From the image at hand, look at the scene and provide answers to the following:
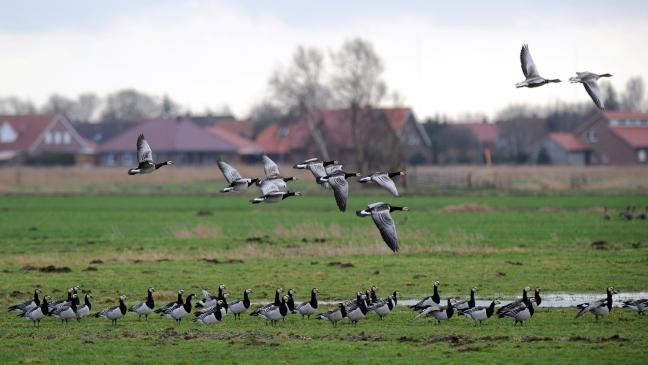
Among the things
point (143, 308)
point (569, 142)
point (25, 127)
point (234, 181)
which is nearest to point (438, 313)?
point (234, 181)

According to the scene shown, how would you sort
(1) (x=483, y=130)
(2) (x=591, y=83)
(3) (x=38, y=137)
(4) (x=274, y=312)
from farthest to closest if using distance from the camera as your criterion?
(1) (x=483, y=130) < (3) (x=38, y=137) < (4) (x=274, y=312) < (2) (x=591, y=83)

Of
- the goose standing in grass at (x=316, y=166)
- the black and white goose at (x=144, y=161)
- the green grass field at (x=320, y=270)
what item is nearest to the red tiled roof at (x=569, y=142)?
the green grass field at (x=320, y=270)

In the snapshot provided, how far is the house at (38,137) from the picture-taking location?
139 meters

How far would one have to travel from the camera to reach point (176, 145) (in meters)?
133

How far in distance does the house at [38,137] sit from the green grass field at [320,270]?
69853 mm

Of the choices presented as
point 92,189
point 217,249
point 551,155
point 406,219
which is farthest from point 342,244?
point 551,155

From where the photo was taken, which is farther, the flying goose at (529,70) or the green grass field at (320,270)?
the flying goose at (529,70)

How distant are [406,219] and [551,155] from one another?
8832cm

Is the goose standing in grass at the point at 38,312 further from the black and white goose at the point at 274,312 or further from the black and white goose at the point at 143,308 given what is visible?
the black and white goose at the point at 274,312

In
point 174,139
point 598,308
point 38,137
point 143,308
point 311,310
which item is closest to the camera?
point 598,308

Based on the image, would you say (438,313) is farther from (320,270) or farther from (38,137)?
(38,137)

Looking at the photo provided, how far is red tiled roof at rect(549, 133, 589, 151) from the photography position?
137m

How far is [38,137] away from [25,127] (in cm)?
342

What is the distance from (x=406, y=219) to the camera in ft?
185
